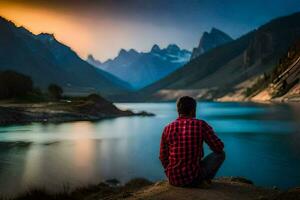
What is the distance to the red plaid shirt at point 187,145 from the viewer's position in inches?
543

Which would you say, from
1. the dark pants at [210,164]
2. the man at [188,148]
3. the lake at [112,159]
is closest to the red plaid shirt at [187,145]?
the man at [188,148]

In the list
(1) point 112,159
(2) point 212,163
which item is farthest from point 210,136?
(1) point 112,159

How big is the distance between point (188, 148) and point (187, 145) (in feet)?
0.31

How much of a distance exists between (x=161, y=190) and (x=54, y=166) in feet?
93.8

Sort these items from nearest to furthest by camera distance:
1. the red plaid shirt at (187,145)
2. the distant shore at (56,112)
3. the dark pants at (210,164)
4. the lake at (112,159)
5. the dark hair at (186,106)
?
the red plaid shirt at (187,145) → the dark hair at (186,106) → the dark pants at (210,164) → the lake at (112,159) → the distant shore at (56,112)

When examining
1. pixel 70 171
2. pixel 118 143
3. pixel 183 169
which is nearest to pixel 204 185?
pixel 183 169

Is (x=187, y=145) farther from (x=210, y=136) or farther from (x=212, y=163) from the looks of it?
(x=212, y=163)

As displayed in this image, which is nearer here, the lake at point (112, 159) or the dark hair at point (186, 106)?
the dark hair at point (186, 106)

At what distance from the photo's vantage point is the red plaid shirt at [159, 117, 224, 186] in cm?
1380

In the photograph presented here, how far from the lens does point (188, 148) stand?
543 inches

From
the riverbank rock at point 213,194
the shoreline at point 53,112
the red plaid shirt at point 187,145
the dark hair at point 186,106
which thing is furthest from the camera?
the shoreline at point 53,112

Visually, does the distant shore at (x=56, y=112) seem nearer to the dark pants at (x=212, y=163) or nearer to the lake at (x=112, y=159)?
the lake at (x=112, y=159)

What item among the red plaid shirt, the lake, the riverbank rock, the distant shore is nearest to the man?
the red plaid shirt

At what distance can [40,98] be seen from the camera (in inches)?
5684
